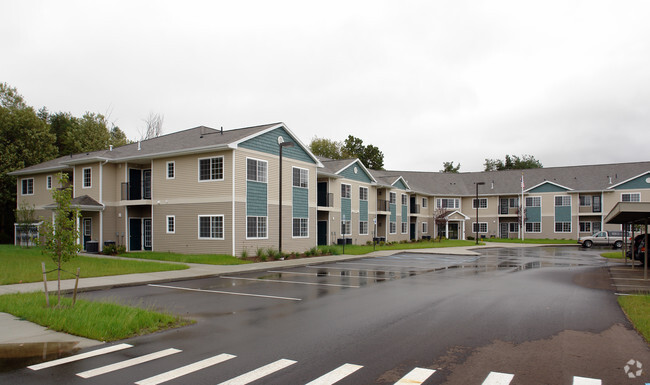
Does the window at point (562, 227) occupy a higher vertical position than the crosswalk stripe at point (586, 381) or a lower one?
lower

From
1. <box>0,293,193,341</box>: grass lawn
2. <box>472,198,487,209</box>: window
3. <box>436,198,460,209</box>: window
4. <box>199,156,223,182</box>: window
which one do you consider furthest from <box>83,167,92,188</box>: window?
<box>472,198,487,209</box>: window

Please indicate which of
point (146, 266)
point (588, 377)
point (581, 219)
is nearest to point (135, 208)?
point (146, 266)

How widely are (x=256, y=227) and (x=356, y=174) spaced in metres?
16.5

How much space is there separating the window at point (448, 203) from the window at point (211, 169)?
40565mm

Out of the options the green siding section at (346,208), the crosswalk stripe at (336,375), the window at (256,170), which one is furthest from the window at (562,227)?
the crosswalk stripe at (336,375)

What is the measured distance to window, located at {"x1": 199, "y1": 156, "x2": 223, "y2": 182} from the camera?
24625 mm

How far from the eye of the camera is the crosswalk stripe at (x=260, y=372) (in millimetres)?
5656

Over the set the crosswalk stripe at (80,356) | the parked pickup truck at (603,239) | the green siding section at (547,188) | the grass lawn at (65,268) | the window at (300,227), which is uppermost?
the green siding section at (547,188)

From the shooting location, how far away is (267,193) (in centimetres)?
2628

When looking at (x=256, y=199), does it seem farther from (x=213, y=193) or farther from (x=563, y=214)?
(x=563, y=214)

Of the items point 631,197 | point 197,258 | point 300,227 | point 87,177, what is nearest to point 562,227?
point 631,197

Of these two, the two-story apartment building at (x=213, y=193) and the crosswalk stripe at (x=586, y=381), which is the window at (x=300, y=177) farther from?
the crosswalk stripe at (x=586, y=381)

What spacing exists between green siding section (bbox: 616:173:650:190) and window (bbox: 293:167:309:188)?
40286mm

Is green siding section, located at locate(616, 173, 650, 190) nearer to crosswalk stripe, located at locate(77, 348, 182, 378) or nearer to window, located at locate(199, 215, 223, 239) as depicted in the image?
window, located at locate(199, 215, 223, 239)
